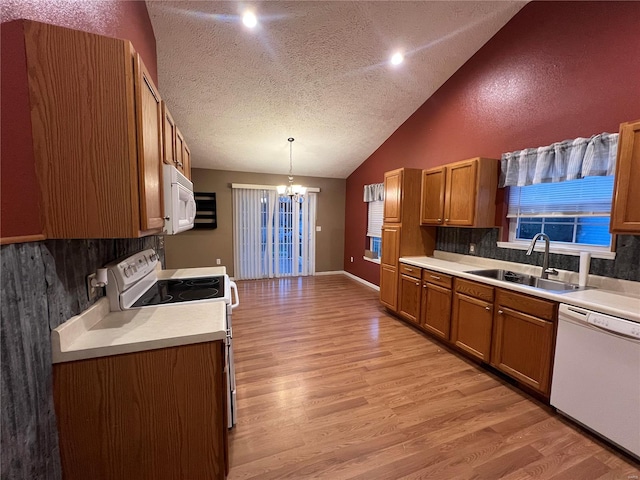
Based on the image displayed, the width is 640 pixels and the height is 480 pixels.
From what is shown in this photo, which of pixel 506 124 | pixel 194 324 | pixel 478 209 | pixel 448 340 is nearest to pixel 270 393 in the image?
pixel 194 324

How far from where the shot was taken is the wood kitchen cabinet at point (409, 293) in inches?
133

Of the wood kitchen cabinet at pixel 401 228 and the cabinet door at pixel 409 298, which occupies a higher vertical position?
the wood kitchen cabinet at pixel 401 228

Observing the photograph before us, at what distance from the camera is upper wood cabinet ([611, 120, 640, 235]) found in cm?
175

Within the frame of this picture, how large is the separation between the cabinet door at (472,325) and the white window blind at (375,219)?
8.92 ft

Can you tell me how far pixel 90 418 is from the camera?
114 centimetres

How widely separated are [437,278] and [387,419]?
5.43 feet

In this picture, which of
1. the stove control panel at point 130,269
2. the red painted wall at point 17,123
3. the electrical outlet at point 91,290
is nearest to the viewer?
the red painted wall at point 17,123

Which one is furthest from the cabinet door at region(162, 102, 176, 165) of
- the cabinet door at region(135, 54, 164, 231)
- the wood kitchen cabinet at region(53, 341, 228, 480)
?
the wood kitchen cabinet at region(53, 341, 228, 480)

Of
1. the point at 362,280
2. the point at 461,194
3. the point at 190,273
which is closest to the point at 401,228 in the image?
the point at 461,194

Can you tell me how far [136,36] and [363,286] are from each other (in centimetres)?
497

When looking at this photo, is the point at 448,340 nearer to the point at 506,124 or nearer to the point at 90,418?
the point at 506,124

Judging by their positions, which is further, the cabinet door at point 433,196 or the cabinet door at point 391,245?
the cabinet door at point 391,245

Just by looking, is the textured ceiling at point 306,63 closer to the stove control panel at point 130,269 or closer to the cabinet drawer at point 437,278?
the stove control panel at point 130,269

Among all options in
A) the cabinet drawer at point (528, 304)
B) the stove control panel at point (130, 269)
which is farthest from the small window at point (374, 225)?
the stove control panel at point (130, 269)
